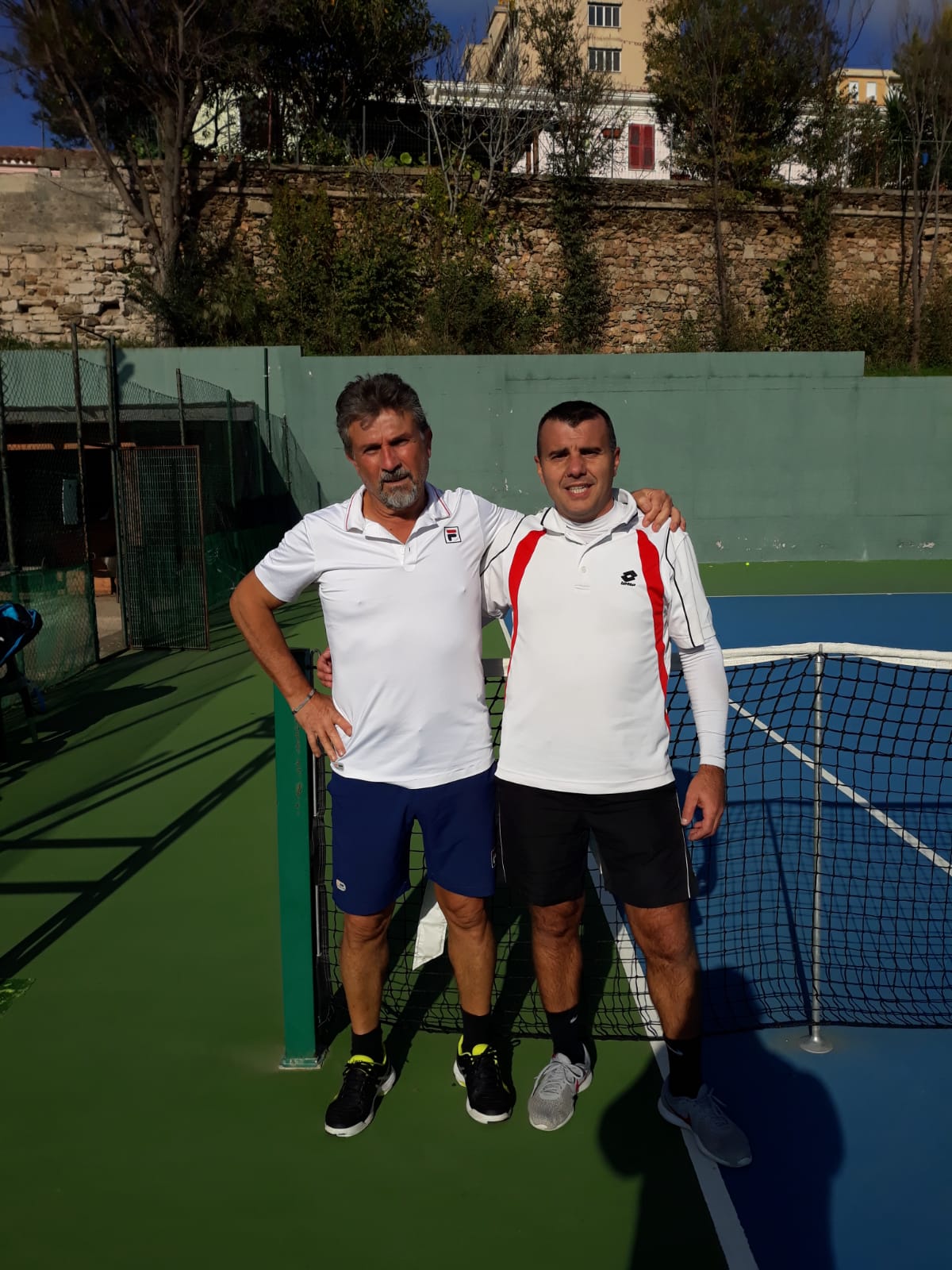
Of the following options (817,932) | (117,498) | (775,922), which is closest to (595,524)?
(817,932)

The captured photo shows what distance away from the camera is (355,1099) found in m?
3.02

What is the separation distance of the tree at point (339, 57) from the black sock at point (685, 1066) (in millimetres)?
25301

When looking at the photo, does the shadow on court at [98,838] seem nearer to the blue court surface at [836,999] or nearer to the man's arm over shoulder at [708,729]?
the blue court surface at [836,999]

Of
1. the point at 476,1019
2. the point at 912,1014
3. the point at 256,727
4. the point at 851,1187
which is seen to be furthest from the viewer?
the point at 256,727

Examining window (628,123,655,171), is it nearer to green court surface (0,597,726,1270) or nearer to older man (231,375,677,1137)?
green court surface (0,597,726,1270)

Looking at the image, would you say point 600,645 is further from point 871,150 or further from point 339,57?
point 871,150

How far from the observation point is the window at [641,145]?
111 feet

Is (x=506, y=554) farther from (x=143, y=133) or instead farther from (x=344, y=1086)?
(x=143, y=133)

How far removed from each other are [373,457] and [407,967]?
2160 millimetres

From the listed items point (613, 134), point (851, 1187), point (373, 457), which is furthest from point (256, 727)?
point (613, 134)

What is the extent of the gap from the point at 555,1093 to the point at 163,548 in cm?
931

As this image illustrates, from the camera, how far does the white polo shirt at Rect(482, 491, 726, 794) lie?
273 centimetres

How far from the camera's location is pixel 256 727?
7.72 m

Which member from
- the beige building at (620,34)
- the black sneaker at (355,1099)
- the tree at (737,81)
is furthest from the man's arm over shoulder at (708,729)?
the beige building at (620,34)
